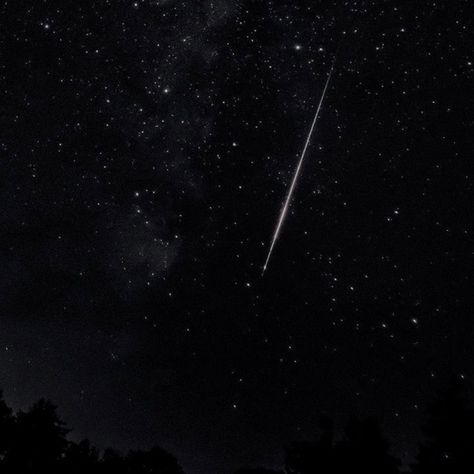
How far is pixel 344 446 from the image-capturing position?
9.18 metres

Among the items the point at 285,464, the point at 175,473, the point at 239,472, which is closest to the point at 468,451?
the point at 285,464

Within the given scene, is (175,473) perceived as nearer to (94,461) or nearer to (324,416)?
(94,461)

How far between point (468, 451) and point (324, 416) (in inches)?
132

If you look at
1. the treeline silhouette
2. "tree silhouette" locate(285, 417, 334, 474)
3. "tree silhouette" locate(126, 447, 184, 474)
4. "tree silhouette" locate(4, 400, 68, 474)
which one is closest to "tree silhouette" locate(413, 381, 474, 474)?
the treeline silhouette

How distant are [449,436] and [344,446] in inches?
86.4

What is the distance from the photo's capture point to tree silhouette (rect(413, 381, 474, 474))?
7.75 metres

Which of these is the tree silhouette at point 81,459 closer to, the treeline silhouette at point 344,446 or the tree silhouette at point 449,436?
the treeline silhouette at point 344,446

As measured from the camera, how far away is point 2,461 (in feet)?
38.9

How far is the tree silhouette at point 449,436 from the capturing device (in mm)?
7753

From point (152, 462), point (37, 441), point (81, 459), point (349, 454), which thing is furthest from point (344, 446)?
point (152, 462)

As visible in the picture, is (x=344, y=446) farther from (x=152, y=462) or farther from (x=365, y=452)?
(x=152, y=462)

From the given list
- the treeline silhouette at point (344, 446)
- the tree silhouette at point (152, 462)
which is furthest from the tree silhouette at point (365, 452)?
the tree silhouette at point (152, 462)

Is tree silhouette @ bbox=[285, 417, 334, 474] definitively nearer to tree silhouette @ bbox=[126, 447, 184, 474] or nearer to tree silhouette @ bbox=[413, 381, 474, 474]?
tree silhouette @ bbox=[413, 381, 474, 474]

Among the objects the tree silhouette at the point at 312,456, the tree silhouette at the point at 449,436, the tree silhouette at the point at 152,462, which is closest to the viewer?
the tree silhouette at the point at 449,436
